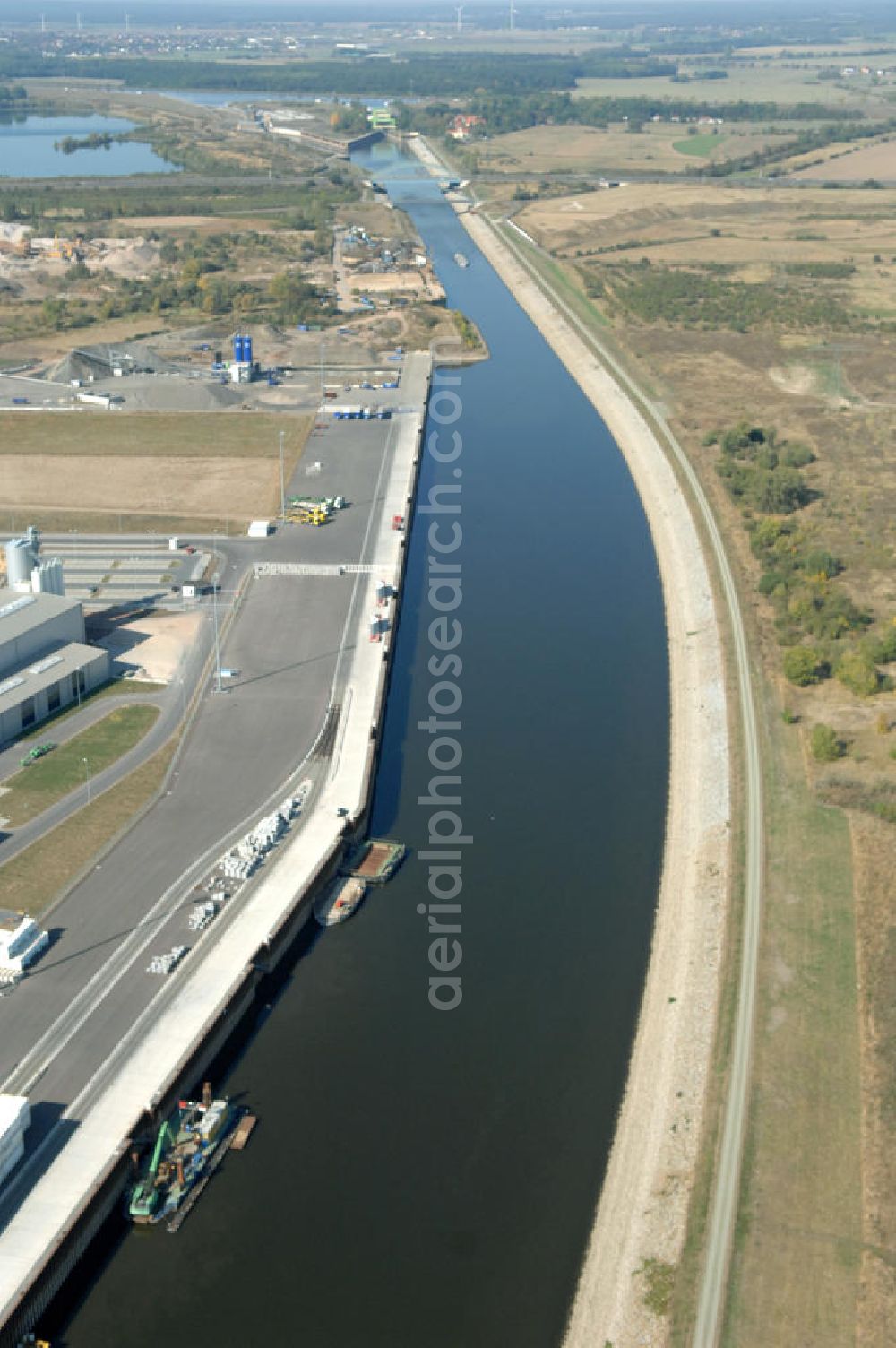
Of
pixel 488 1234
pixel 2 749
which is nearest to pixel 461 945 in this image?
pixel 488 1234

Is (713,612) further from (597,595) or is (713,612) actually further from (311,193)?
(311,193)

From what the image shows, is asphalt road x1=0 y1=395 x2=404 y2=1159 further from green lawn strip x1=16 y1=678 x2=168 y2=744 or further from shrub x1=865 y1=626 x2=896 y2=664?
shrub x1=865 y1=626 x2=896 y2=664

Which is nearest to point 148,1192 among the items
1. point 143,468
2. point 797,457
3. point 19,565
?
point 19,565

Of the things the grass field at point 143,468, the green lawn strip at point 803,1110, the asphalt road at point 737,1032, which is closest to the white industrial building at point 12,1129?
the asphalt road at point 737,1032

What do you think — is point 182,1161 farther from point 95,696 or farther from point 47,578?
point 47,578

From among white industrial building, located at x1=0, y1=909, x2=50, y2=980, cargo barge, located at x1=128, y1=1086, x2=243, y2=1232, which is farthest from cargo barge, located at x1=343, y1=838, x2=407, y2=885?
cargo barge, located at x1=128, y1=1086, x2=243, y2=1232

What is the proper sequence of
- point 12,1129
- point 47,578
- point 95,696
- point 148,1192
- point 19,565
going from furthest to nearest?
1. point 19,565
2. point 47,578
3. point 95,696
4. point 148,1192
5. point 12,1129
